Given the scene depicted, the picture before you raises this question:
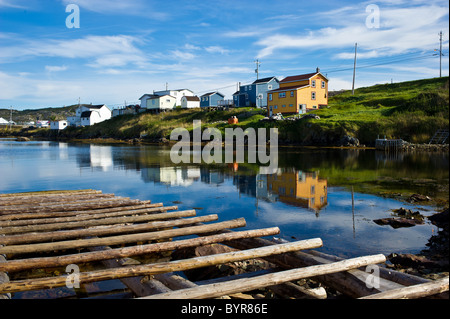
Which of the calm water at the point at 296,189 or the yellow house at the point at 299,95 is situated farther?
the yellow house at the point at 299,95

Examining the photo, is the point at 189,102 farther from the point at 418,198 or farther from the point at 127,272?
the point at 127,272

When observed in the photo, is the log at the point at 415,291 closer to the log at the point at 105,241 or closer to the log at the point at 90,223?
the log at the point at 105,241

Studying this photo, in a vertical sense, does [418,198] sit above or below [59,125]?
below

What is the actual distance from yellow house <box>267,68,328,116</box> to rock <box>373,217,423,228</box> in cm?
5487

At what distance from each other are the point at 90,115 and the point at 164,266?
402 ft

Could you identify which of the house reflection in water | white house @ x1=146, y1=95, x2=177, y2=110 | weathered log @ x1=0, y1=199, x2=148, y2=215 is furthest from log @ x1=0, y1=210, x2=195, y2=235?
white house @ x1=146, y1=95, x2=177, y2=110

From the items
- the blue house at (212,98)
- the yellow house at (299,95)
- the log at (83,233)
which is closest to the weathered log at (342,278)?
the log at (83,233)

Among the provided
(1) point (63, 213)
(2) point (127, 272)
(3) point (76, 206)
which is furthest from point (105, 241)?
(3) point (76, 206)

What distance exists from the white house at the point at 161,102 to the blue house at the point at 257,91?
2705 cm

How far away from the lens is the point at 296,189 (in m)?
20.1

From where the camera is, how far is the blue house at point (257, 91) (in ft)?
270
